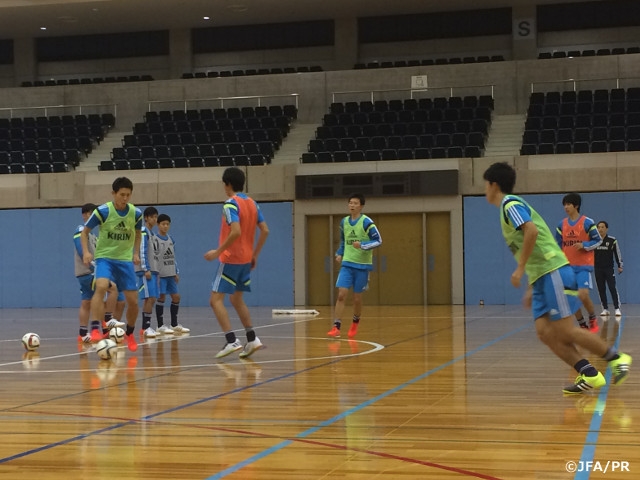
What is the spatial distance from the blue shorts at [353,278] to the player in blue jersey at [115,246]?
11.6 feet

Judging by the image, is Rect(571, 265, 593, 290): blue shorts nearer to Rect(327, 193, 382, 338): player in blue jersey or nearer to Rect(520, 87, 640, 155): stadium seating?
Rect(327, 193, 382, 338): player in blue jersey

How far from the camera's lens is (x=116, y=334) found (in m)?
10.8

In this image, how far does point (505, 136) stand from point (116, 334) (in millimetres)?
18054

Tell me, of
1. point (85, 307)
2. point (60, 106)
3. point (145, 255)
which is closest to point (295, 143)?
point (60, 106)

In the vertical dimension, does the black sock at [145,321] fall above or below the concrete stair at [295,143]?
below

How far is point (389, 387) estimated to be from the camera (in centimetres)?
745

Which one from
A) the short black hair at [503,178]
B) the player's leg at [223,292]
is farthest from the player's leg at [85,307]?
the short black hair at [503,178]

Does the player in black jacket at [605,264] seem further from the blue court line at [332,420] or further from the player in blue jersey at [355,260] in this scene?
the blue court line at [332,420]

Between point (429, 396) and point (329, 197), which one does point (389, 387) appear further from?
point (329, 197)

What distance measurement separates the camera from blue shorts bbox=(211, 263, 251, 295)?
1003 cm

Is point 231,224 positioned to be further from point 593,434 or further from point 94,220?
point 593,434

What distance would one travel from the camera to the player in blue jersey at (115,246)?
34.8ft

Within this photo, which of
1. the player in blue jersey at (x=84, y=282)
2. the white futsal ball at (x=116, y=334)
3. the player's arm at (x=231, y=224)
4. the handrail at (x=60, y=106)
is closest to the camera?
the player's arm at (x=231, y=224)

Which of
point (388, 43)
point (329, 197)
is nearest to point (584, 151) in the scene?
point (329, 197)
